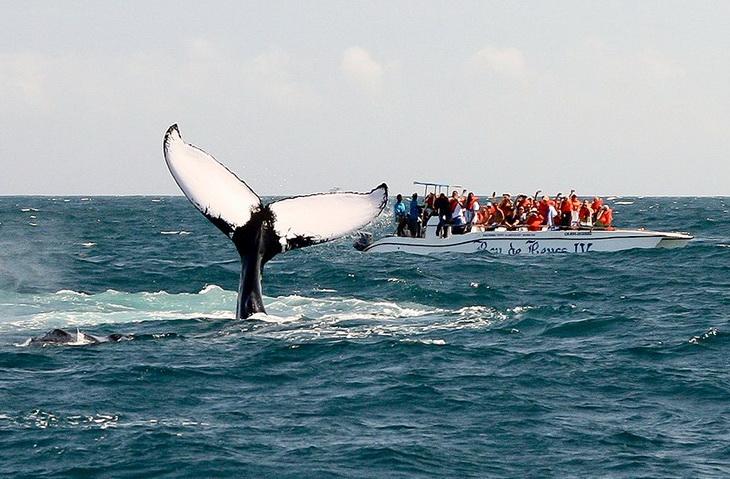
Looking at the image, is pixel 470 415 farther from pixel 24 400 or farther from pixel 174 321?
pixel 174 321

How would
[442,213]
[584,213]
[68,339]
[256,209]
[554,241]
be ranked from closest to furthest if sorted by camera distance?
[256,209] < [68,339] < [554,241] < [442,213] < [584,213]

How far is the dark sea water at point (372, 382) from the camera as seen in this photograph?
921cm

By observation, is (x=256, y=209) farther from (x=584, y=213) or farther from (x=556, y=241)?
(x=584, y=213)

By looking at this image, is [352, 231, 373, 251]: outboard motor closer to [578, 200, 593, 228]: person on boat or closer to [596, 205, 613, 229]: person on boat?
[578, 200, 593, 228]: person on boat

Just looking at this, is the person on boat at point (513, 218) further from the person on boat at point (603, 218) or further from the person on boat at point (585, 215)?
the person on boat at point (603, 218)

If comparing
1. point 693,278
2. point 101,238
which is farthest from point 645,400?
point 101,238

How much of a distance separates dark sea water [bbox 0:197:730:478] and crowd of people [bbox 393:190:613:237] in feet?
31.6

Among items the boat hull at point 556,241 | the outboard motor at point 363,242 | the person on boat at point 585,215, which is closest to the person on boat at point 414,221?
the outboard motor at point 363,242

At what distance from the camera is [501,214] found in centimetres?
3409

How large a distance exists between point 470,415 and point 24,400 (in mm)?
4232

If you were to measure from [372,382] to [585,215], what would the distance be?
73.9 feet

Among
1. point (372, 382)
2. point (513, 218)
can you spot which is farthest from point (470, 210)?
point (372, 382)

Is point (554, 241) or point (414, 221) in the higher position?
point (414, 221)

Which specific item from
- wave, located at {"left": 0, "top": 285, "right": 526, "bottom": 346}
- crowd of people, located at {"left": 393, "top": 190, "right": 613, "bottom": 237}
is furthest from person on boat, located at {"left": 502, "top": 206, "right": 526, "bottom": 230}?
wave, located at {"left": 0, "top": 285, "right": 526, "bottom": 346}
